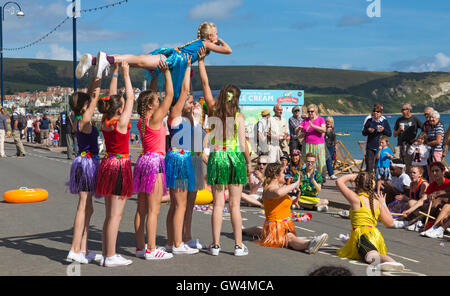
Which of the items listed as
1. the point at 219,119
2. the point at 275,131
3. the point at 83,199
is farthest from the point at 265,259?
the point at 275,131

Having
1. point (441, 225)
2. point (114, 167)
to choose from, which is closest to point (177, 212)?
point (114, 167)

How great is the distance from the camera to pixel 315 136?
13.5m

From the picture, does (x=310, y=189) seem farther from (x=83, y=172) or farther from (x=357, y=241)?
(x=83, y=172)

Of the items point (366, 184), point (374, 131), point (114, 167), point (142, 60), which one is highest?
point (142, 60)

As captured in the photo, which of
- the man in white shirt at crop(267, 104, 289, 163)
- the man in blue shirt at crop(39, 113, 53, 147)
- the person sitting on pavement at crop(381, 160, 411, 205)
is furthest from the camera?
the man in blue shirt at crop(39, 113, 53, 147)

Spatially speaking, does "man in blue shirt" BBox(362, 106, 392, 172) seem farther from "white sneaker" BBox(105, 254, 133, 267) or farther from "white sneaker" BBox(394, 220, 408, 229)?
"white sneaker" BBox(105, 254, 133, 267)

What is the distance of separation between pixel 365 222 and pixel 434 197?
9.71 ft

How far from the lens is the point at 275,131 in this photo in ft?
48.9

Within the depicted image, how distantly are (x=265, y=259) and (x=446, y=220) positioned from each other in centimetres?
378

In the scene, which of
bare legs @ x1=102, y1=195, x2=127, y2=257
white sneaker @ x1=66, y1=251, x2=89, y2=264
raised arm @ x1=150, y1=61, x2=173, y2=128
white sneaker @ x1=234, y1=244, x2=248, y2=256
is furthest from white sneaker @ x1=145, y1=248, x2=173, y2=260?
raised arm @ x1=150, y1=61, x2=173, y2=128

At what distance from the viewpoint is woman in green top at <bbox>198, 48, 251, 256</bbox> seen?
21.9 feet

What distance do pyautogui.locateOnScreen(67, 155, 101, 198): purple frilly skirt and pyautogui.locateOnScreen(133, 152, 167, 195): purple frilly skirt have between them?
1.48ft

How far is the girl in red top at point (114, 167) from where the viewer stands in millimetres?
5957
